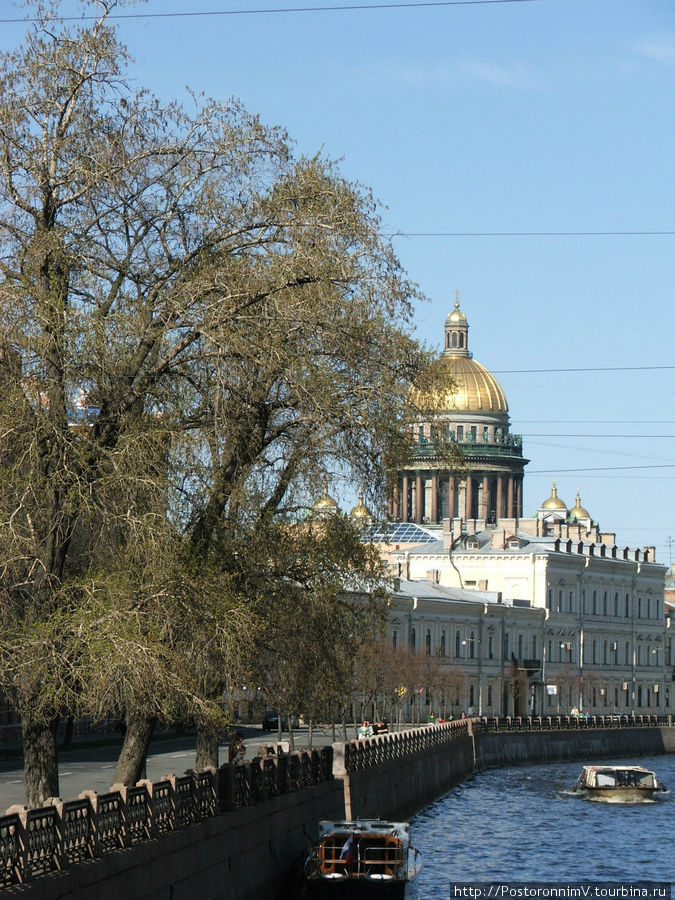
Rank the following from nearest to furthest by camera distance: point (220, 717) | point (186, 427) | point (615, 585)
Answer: point (220, 717) → point (186, 427) → point (615, 585)

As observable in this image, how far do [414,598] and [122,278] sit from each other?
262 ft

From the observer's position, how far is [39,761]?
80.5ft

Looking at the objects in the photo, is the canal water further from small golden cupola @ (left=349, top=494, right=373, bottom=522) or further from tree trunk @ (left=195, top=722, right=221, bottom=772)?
small golden cupola @ (left=349, top=494, right=373, bottom=522)

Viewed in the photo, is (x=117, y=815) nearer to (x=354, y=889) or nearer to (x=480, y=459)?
(x=354, y=889)

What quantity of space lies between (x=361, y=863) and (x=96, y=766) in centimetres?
2151

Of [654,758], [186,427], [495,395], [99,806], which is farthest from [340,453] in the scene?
[495,395]

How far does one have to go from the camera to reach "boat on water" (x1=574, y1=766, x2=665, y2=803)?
2421 inches

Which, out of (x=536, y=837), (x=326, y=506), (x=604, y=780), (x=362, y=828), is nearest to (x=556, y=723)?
(x=604, y=780)

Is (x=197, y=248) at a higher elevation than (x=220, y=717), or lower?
higher

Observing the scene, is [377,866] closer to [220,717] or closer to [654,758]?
[220,717]

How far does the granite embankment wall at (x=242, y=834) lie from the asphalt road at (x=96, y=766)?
4.14 m

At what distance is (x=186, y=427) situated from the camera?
84.6 ft

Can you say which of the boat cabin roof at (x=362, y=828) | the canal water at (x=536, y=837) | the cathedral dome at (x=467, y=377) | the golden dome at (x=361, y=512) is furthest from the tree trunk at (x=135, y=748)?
the cathedral dome at (x=467, y=377)

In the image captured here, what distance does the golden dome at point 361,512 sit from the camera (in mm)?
28047
